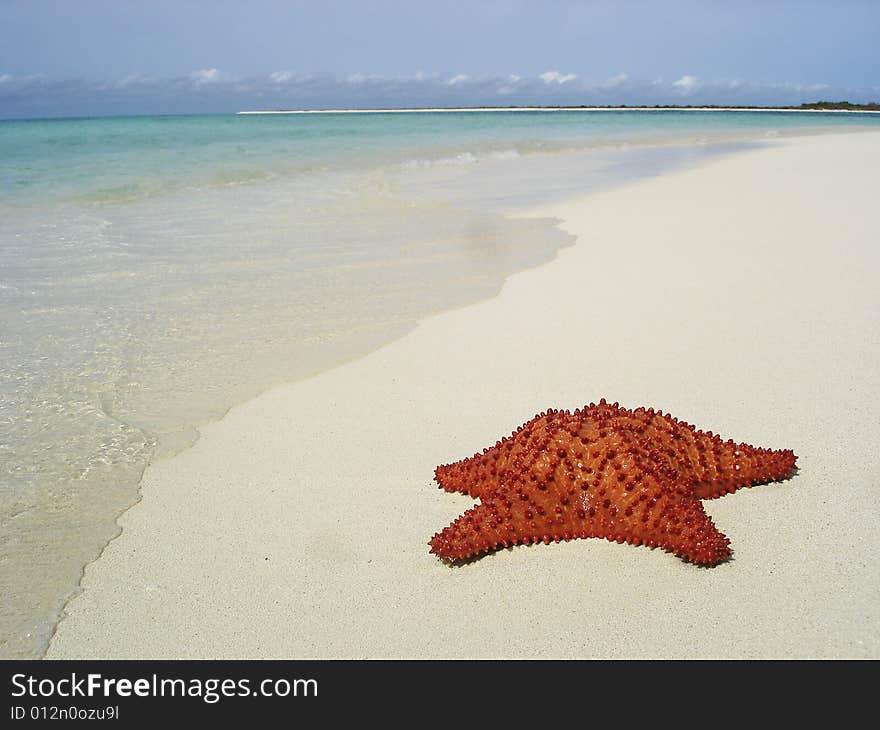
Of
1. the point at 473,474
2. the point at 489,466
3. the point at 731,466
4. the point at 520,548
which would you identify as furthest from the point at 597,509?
the point at 731,466

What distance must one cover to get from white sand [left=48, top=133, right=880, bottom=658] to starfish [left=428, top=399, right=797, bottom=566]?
0.40 feet

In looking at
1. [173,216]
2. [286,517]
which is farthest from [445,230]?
[286,517]

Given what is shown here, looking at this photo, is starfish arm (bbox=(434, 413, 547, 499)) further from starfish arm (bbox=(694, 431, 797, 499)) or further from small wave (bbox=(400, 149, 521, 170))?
small wave (bbox=(400, 149, 521, 170))

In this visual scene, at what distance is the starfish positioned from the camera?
10.8ft

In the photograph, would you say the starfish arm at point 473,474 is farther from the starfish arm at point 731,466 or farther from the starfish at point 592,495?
the starfish arm at point 731,466

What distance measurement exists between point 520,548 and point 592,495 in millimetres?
430

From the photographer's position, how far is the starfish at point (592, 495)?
10.8 ft

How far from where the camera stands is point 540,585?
3.29m

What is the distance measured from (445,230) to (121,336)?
5643 millimetres

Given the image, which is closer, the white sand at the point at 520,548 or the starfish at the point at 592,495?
the white sand at the point at 520,548

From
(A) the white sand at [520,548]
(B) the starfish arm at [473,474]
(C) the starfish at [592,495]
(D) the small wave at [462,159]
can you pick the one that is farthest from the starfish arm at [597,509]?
(D) the small wave at [462,159]

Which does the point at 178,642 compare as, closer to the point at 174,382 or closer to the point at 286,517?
the point at 286,517

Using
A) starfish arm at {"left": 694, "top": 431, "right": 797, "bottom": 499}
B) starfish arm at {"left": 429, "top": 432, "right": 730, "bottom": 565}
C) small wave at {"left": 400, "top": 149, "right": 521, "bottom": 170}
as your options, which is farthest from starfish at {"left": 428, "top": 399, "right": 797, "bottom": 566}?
small wave at {"left": 400, "top": 149, "right": 521, "bottom": 170}

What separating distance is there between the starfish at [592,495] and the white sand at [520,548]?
123mm
